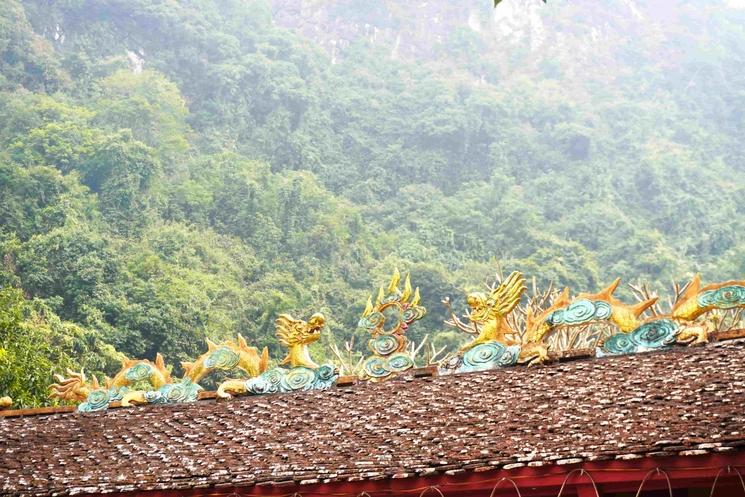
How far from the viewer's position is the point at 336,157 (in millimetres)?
49406

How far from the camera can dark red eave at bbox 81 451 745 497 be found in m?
6.69

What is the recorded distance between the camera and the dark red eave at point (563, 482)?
6.69 m

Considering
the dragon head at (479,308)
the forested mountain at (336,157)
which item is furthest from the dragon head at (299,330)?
the forested mountain at (336,157)

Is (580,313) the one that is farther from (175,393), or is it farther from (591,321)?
(175,393)

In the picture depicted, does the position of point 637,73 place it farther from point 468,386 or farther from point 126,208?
point 468,386

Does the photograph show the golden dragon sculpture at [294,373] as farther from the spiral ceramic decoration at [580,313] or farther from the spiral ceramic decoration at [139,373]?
the spiral ceramic decoration at [580,313]

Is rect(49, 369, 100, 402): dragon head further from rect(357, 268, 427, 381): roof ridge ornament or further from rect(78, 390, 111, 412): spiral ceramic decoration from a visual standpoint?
rect(357, 268, 427, 381): roof ridge ornament

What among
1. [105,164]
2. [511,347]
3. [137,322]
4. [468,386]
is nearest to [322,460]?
[468,386]

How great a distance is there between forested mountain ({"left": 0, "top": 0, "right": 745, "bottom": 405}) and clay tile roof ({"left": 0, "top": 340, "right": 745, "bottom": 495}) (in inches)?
499

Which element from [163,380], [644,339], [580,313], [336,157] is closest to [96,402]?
[163,380]

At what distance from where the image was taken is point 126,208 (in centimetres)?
3762

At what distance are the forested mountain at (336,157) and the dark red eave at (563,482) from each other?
15251 mm

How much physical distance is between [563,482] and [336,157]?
141 ft

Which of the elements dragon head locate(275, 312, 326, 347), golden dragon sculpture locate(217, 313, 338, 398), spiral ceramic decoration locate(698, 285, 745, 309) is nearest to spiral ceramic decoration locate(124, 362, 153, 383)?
golden dragon sculpture locate(217, 313, 338, 398)
